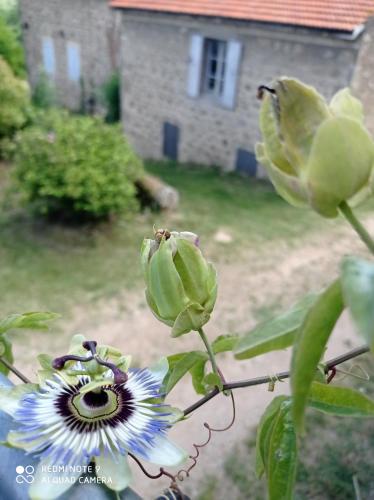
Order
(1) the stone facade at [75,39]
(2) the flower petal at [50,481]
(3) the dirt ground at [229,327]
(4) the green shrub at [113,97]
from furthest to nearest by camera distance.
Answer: (1) the stone facade at [75,39]
(4) the green shrub at [113,97]
(3) the dirt ground at [229,327]
(2) the flower petal at [50,481]

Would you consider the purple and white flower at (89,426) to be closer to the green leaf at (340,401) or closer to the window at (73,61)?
the green leaf at (340,401)

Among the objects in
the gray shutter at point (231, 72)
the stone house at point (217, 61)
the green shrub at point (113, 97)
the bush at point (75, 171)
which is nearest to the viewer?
the bush at point (75, 171)

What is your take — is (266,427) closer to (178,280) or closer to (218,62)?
(178,280)

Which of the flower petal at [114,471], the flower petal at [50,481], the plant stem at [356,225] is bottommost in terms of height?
the flower petal at [114,471]

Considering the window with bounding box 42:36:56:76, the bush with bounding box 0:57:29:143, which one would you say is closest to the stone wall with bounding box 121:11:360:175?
the bush with bounding box 0:57:29:143

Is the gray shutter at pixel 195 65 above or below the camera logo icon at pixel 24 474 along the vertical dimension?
below

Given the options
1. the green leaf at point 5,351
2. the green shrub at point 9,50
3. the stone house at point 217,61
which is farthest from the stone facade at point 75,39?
the green leaf at point 5,351

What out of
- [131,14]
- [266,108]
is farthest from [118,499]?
[131,14]
